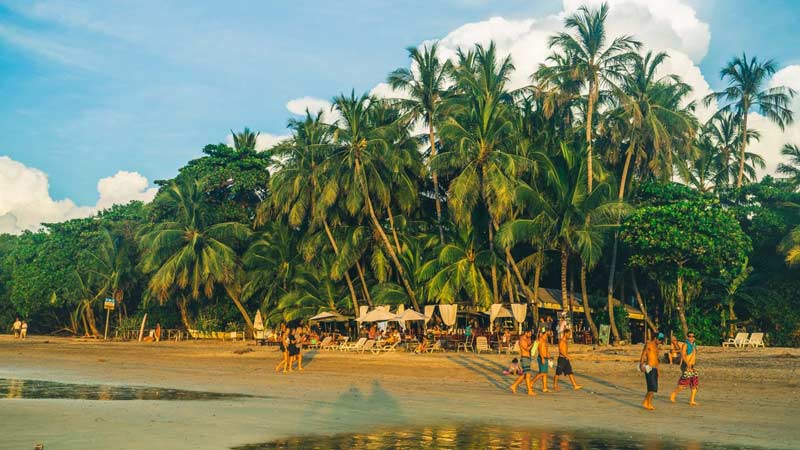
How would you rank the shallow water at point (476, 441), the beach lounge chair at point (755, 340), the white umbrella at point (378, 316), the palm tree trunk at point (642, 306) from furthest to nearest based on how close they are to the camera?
the palm tree trunk at point (642, 306), the white umbrella at point (378, 316), the beach lounge chair at point (755, 340), the shallow water at point (476, 441)

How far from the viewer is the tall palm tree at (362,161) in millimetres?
37406

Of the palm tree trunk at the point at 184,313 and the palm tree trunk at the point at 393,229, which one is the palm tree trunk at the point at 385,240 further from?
the palm tree trunk at the point at 184,313

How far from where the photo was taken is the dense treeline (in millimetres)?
33094

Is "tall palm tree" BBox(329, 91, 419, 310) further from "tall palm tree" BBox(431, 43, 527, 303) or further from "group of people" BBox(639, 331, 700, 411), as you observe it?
"group of people" BBox(639, 331, 700, 411)

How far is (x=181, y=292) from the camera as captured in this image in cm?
4781

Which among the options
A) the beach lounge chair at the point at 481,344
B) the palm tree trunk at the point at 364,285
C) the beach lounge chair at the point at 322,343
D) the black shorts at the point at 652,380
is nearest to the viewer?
the black shorts at the point at 652,380

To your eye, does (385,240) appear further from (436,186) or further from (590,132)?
(590,132)

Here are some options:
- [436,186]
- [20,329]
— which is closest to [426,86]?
[436,186]

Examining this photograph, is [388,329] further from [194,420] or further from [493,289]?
[194,420]

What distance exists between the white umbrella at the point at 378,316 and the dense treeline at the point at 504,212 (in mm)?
2107

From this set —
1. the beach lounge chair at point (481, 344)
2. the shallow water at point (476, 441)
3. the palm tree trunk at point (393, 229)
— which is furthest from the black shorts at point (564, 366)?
the palm tree trunk at point (393, 229)

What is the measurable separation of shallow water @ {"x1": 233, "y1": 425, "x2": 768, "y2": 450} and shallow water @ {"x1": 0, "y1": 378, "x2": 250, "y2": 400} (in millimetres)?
6730

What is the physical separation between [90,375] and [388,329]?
16774 millimetres

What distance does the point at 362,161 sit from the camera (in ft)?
123
